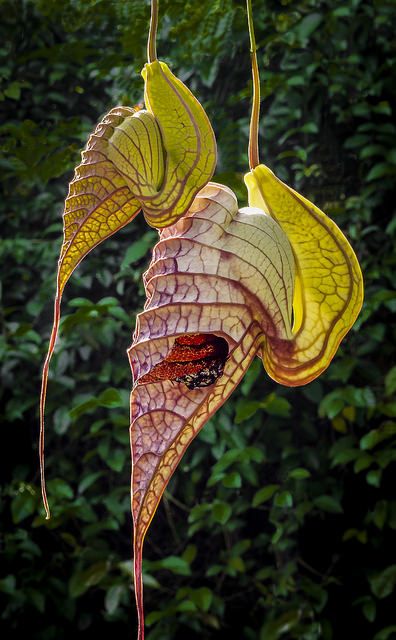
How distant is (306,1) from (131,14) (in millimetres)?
321

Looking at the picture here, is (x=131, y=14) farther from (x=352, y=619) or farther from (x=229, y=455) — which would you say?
(x=352, y=619)

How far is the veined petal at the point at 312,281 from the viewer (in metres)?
0.32

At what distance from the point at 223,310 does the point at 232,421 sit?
102cm

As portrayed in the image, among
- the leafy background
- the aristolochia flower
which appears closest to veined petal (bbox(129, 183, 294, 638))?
the aristolochia flower

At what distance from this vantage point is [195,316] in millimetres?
275

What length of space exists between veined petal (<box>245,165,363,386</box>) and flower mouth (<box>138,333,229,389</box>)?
0.04m

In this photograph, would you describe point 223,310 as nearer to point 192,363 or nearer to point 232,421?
point 192,363

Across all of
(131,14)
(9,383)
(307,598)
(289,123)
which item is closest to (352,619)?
(307,598)

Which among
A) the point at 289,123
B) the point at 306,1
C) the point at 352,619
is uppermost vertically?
the point at 306,1

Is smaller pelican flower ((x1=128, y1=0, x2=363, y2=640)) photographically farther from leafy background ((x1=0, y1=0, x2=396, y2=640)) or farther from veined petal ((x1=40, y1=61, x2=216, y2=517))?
leafy background ((x1=0, y1=0, x2=396, y2=640))

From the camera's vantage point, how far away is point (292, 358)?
1.05ft

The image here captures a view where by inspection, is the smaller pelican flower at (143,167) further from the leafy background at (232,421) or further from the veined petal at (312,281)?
the leafy background at (232,421)

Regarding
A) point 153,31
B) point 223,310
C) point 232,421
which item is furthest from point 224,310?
point 232,421

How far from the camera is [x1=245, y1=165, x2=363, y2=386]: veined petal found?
318 mm
